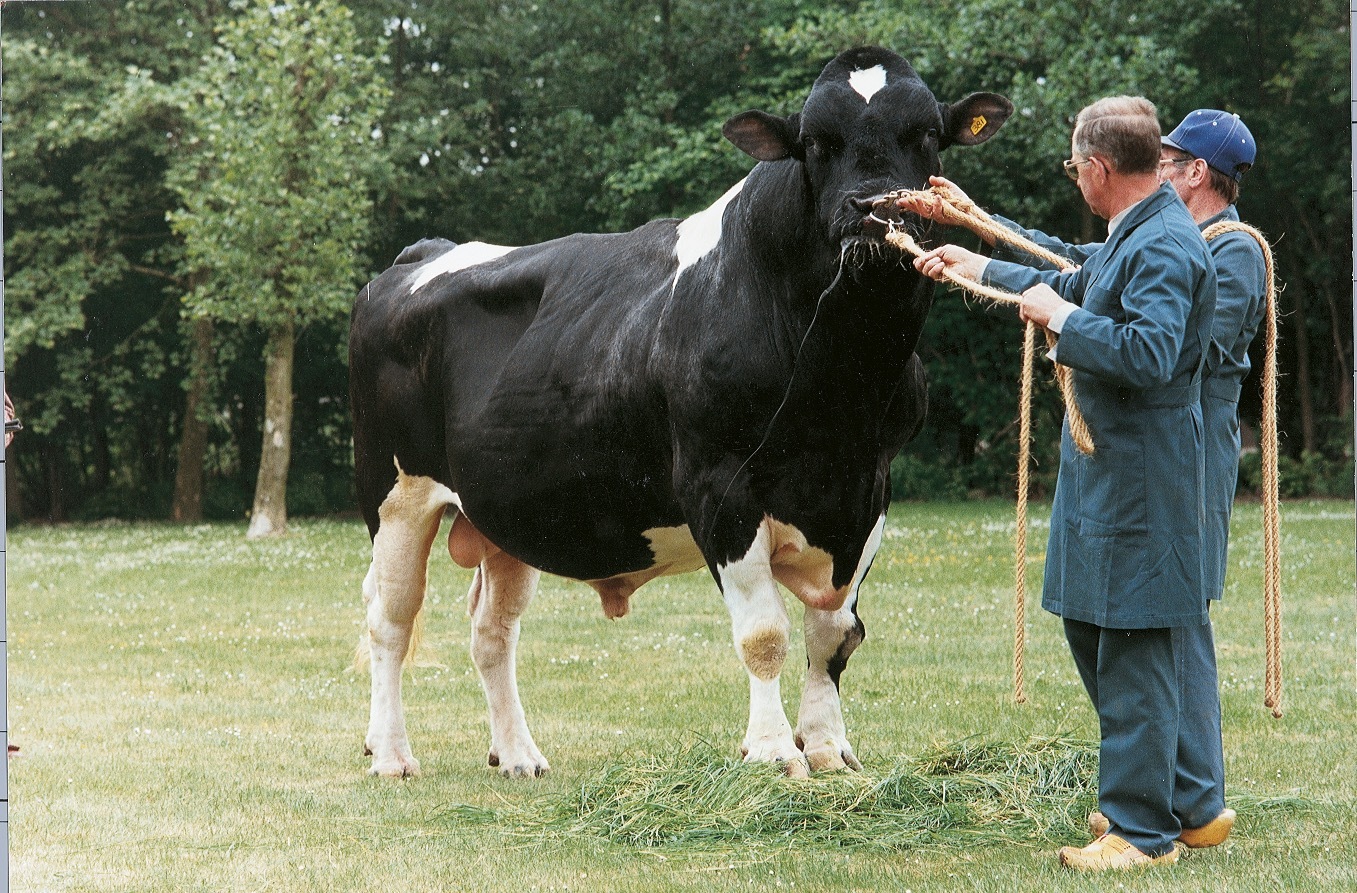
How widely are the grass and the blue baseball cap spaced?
215 centimetres

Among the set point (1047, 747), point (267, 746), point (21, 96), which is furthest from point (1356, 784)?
point (21, 96)

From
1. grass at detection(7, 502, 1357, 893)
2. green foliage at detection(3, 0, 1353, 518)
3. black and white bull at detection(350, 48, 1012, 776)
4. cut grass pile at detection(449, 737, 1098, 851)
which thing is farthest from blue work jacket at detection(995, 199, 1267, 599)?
green foliage at detection(3, 0, 1353, 518)

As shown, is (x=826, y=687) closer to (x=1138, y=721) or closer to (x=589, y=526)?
(x=589, y=526)

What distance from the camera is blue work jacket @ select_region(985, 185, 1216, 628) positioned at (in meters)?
4.11

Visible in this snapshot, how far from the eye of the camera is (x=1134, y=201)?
4.34 meters

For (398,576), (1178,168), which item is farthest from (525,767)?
(1178,168)

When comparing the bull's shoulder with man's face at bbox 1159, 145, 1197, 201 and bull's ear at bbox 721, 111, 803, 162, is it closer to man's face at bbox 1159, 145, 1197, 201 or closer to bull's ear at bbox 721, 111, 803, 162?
bull's ear at bbox 721, 111, 803, 162

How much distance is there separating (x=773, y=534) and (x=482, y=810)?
59.9 inches

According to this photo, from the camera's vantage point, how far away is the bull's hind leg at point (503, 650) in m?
6.51

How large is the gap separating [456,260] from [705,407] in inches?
94.2

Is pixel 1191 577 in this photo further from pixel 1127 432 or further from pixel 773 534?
pixel 773 534

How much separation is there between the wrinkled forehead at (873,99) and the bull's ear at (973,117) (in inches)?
8.0

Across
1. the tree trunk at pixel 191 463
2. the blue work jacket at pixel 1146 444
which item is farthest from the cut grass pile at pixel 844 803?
the tree trunk at pixel 191 463

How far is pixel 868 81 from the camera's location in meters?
4.81
